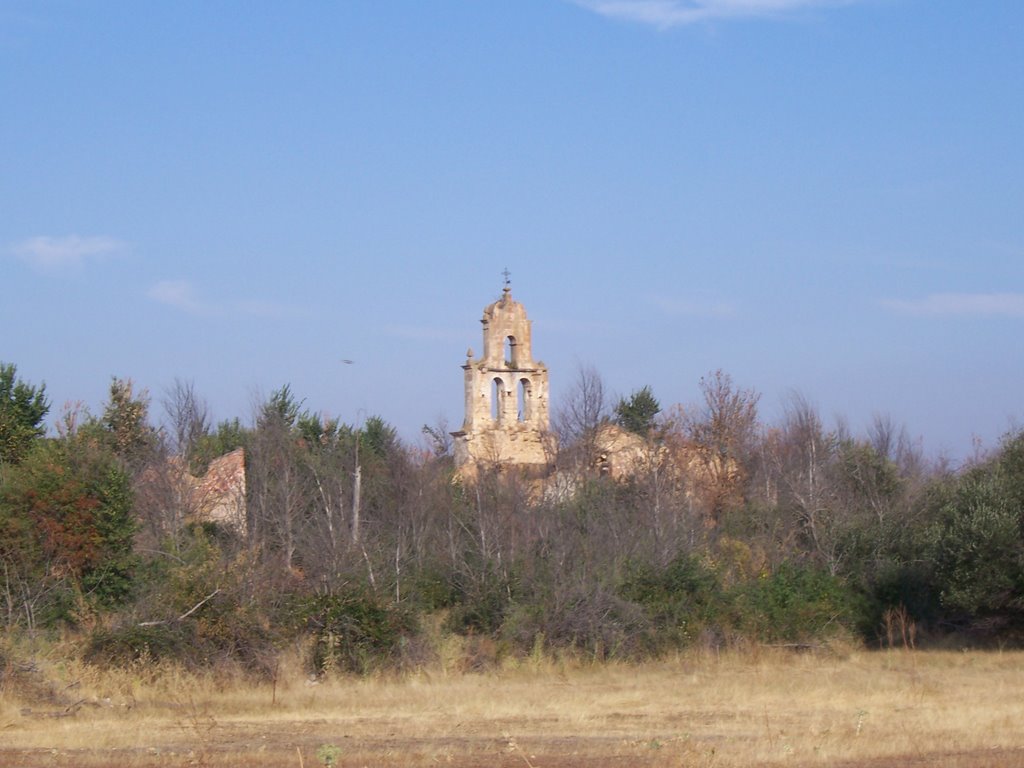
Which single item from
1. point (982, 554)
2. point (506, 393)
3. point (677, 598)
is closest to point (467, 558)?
point (677, 598)

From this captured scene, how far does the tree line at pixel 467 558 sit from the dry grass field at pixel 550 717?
937 millimetres

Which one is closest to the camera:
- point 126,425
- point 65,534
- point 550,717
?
point 550,717

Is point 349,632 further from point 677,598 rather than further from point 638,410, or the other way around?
point 638,410

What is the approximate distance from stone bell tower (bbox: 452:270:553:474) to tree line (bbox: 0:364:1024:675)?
22.0 feet

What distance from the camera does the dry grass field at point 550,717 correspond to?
44.0 ft

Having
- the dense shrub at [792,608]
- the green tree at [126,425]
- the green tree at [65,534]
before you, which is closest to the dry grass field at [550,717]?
the dense shrub at [792,608]

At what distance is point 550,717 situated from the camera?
55.6 feet

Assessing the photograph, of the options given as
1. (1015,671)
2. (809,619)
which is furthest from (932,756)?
(809,619)

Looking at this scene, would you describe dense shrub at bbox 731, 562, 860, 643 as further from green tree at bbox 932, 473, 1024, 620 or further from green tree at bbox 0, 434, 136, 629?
green tree at bbox 0, 434, 136, 629

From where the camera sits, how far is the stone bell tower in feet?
145

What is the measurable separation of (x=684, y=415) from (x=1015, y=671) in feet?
78.1

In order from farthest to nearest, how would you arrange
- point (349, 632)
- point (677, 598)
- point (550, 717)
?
point (677, 598) → point (349, 632) → point (550, 717)

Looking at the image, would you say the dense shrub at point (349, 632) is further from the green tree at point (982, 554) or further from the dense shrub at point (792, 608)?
the green tree at point (982, 554)

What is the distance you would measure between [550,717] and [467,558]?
1058 centimetres
